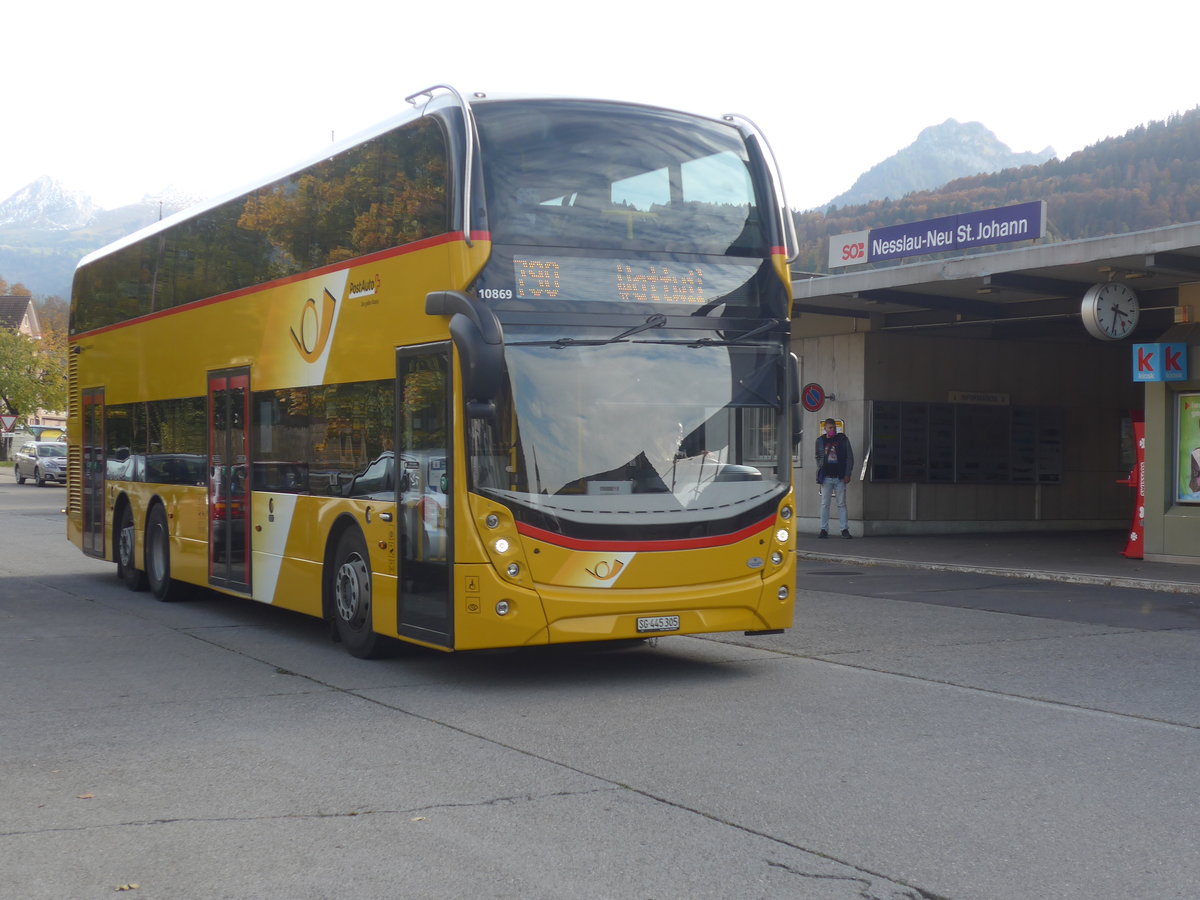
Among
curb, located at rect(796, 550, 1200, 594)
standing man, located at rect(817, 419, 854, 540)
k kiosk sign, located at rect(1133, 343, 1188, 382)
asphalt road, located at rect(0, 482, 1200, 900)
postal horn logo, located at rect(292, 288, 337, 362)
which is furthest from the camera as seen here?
standing man, located at rect(817, 419, 854, 540)

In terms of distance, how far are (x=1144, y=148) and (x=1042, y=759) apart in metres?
85.7

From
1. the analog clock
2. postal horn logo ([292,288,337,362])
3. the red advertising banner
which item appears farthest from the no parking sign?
postal horn logo ([292,288,337,362])

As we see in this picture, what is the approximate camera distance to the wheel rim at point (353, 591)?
1027 centimetres

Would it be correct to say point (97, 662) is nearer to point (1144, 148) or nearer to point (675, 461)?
point (675, 461)

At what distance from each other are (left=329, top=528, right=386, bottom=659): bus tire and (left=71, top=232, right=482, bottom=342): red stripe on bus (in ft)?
6.60

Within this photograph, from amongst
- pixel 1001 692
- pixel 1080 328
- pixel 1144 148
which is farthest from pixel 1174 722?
pixel 1144 148

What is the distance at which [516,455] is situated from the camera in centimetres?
883

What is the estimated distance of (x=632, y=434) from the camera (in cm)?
905

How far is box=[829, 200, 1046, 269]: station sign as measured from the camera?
18578mm

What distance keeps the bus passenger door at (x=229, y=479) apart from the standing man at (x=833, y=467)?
38.4 ft

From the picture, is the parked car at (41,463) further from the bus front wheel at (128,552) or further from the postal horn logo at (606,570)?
the postal horn logo at (606,570)

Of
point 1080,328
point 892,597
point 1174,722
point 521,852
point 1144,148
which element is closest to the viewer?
point 521,852

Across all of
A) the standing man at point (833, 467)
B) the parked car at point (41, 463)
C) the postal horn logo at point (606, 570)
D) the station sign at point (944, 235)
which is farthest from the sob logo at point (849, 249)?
the parked car at point (41, 463)

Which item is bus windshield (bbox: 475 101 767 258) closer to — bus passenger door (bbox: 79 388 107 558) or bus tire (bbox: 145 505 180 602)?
bus tire (bbox: 145 505 180 602)
